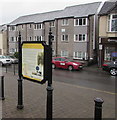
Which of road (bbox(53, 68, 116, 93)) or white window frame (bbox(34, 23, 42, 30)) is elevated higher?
white window frame (bbox(34, 23, 42, 30))

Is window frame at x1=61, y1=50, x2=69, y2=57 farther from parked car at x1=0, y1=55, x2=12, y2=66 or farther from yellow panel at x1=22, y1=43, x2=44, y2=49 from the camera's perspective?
yellow panel at x1=22, y1=43, x2=44, y2=49

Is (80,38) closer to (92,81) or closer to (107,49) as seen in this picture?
(107,49)

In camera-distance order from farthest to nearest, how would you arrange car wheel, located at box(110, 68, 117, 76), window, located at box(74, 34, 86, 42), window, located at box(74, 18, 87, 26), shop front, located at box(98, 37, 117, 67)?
window, located at box(74, 34, 86, 42) < window, located at box(74, 18, 87, 26) < shop front, located at box(98, 37, 117, 67) < car wheel, located at box(110, 68, 117, 76)

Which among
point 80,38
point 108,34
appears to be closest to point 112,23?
point 108,34

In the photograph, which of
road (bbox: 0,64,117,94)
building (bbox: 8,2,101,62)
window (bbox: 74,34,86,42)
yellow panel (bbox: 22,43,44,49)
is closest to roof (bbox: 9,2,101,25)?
building (bbox: 8,2,101,62)

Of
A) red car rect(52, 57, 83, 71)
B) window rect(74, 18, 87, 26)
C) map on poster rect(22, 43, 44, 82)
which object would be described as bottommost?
red car rect(52, 57, 83, 71)

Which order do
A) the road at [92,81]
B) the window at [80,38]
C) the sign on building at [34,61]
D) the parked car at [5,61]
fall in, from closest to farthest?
the sign on building at [34,61]
the road at [92,81]
the parked car at [5,61]
the window at [80,38]

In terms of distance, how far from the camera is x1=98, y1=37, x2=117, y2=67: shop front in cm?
2001

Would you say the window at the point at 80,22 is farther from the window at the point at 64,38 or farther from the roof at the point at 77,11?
the window at the point at 64,38

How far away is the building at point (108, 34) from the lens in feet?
64.3

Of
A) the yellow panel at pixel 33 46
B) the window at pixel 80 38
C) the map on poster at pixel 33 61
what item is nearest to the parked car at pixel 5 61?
the window at pixel 80 38

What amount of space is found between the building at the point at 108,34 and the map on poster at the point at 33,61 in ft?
52.5

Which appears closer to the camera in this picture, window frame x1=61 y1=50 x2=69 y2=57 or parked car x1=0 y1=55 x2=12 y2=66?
parked car x1=0 y1=55 x2=12 y2=66

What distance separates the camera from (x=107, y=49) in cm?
2092
